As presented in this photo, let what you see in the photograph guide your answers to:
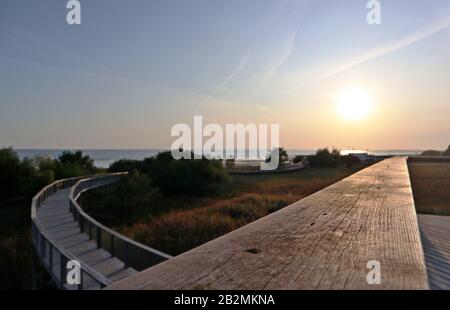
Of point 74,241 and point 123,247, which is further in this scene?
point 74,241

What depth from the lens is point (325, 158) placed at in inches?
1876

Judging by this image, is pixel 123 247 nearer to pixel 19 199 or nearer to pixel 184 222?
pixel 184 222

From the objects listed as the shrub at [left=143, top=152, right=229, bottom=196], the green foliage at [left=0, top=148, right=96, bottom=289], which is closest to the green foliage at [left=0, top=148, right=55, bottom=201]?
the green foliage at [left=0, top=148, right=96, bottom=289]

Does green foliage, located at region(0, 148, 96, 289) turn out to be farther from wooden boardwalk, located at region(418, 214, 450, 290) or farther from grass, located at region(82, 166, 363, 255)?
wooden boardwalk, located at region(418, 214, 450, 290)

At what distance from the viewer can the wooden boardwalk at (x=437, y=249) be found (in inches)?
40.6

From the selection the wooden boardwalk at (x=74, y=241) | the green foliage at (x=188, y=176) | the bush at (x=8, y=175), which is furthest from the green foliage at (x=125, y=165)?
the wooden boardwalk at (x=74, y=241)

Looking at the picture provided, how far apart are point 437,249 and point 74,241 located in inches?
400

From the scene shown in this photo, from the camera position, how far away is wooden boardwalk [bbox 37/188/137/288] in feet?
24.0

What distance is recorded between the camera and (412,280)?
87 centimetres

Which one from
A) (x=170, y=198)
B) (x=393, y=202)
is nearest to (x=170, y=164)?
(x=170, y=198)

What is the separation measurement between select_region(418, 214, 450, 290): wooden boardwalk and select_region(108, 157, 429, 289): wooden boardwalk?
9 cm

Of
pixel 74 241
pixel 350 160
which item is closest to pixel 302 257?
pixel 74 241
